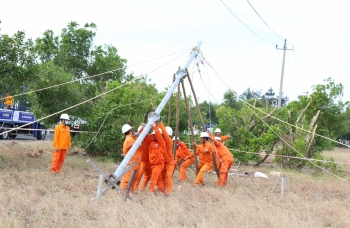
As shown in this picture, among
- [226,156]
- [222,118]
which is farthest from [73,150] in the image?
[226,156]

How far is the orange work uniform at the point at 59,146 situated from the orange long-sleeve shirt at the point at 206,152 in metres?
3.70

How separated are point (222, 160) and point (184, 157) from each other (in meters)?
1.38

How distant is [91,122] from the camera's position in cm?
1828

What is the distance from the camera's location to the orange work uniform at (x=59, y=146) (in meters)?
14.3

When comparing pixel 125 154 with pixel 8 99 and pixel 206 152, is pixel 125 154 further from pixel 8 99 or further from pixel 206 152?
pixel 8 99

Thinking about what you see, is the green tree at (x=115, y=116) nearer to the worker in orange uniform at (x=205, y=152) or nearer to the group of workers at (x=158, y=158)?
the group of workers at (x=158, y=158)

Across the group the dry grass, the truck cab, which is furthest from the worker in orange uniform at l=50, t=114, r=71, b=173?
the truck cab

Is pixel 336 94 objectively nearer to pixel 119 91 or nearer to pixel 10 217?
pixel 119 91

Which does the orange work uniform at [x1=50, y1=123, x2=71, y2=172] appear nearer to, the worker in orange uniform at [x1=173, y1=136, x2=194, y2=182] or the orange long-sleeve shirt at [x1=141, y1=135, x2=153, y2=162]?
the worker in orange uniform at [x1=173, y1=136, x2=194, y2=182]

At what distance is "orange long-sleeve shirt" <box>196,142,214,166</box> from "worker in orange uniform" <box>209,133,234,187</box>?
156mm

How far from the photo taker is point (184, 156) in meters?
15.1

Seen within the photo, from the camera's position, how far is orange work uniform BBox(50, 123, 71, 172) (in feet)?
46.9

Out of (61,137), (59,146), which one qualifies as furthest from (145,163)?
(61,137)

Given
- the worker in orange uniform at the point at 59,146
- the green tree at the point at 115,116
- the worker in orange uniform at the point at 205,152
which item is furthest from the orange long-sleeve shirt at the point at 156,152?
the green tree at the point at 115,116
